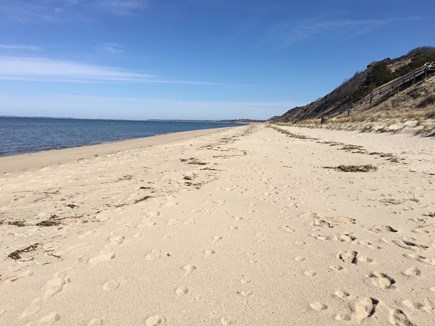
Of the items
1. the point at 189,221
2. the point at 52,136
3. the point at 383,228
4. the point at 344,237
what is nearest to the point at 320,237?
the point at 344,237

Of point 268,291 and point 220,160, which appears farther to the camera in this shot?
point 220,160

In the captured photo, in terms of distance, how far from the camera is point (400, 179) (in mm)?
8266

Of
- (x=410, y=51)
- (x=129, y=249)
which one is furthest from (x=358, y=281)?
(x=410, y=51)

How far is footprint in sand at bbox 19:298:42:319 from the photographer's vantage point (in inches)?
118

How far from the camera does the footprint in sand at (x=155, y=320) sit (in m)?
2.83

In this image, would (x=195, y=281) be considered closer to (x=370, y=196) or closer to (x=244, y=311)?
(x=244, y=311)

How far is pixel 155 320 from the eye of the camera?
288 cm

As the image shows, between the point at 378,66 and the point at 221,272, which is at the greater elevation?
the point at 378,66

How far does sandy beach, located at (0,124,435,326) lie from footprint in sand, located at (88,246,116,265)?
0.03 metres

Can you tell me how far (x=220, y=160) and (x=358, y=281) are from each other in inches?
404

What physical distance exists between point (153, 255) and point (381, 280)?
2732mm

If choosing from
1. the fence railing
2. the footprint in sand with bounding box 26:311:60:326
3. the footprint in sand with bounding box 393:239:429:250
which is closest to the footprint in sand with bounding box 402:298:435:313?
the footprint in sand with bounding box 393:239:429:250

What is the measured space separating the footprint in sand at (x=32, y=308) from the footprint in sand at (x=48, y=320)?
0.52 feet

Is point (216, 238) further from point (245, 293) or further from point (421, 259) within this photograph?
point (421, 259)
